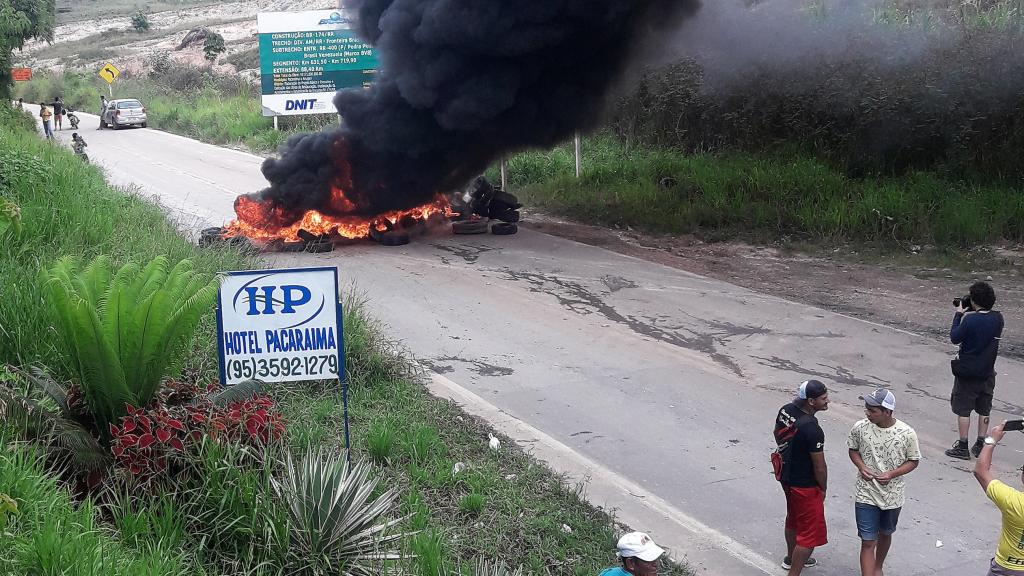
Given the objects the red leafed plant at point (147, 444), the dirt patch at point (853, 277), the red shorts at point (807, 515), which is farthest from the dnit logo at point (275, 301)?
the dirt patch at point (853, 277)

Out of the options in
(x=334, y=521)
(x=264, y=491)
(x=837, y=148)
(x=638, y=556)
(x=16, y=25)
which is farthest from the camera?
(x=16, y=25)

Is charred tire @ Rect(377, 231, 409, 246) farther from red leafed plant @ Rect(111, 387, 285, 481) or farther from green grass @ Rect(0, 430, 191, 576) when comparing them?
green grass @ Rect(0, 430, 191, 576)

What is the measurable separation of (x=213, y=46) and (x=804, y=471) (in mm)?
48929

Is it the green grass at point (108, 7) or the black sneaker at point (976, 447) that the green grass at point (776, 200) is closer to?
the black sneaker at point (976, 447)

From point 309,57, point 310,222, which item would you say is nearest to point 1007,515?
point 310,222

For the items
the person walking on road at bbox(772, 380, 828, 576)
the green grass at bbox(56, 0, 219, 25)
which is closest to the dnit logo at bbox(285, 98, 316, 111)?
the person walking on road at bbox(772, 380, 828, 576)

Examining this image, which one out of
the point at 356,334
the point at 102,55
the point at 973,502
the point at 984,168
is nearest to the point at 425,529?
the point at 356,334

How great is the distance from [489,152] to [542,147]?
3.29 feet

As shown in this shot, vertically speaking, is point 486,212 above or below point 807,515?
below

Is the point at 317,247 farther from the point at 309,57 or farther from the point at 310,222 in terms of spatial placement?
the point at 309,57

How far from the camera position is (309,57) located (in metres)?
23.1

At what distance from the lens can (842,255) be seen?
524 inches

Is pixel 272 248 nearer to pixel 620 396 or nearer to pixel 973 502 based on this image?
pixel 620 396

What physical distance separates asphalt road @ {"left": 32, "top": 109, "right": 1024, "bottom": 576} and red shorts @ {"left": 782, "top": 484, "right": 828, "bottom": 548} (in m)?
0.36
